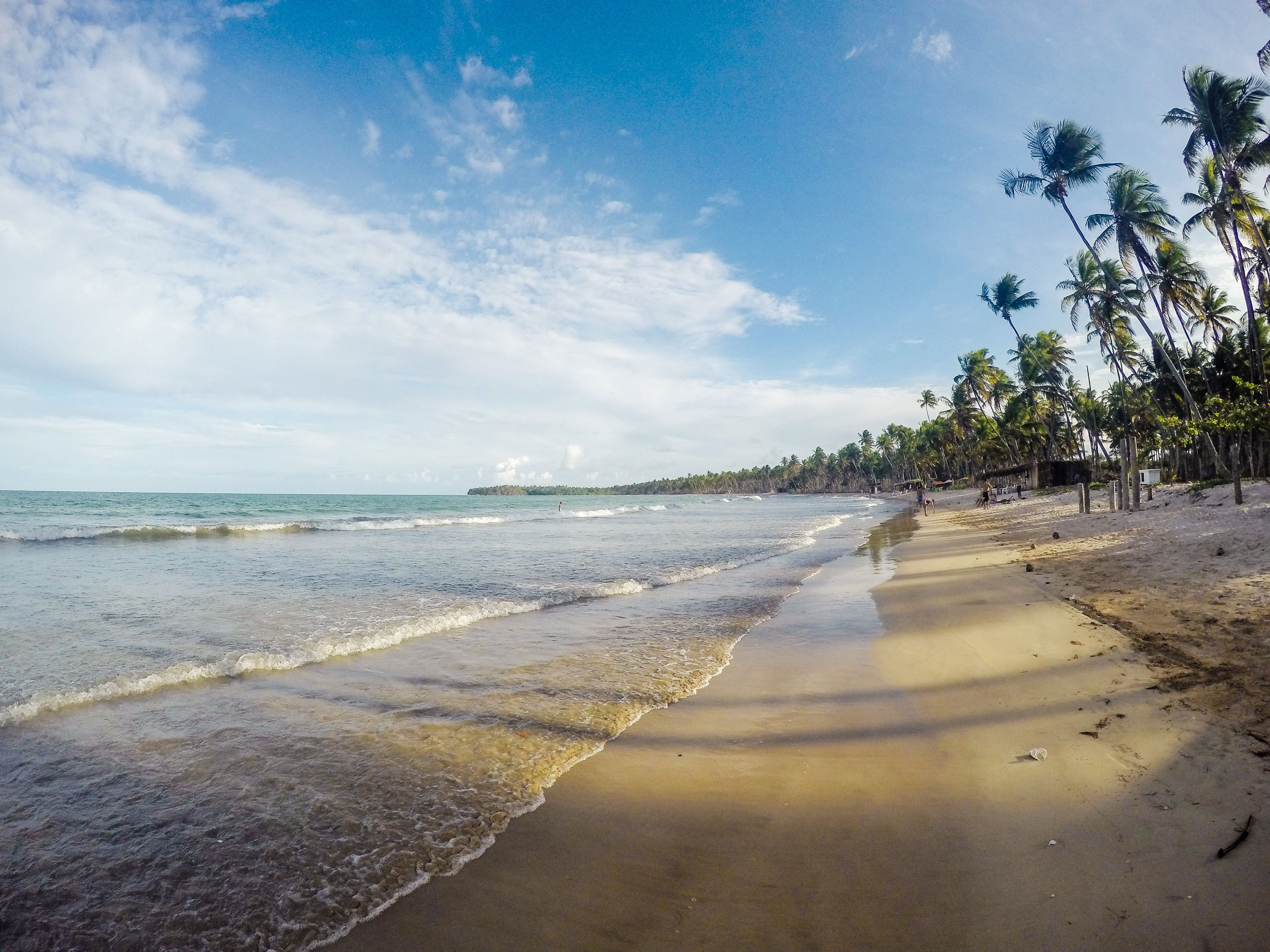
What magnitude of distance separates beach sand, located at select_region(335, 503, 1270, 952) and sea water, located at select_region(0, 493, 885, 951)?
0.54m

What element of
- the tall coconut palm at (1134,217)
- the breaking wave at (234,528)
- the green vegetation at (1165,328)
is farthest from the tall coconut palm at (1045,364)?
the breaking wave at (234,528)

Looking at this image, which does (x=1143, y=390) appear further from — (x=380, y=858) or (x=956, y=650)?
(x=380, y=858)

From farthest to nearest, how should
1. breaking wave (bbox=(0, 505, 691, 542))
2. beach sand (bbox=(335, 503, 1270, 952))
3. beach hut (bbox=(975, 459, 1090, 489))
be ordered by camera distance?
1. beach hut (bbox=(975, 459, 1090, 489))
2. breaking wave (bbox=(0, 505, 691, 542))
3. beach sand (bbox=(335, 503, 1270, 952))

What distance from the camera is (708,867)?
3.28 metres

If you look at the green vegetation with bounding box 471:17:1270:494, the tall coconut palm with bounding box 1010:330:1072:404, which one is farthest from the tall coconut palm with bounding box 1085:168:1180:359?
the tall coconut palm with bounding box 1010:330:1072:404

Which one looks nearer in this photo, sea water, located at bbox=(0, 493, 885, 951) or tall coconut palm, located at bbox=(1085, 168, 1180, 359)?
sea water, located at bbox=(0, 493, 885, 951)

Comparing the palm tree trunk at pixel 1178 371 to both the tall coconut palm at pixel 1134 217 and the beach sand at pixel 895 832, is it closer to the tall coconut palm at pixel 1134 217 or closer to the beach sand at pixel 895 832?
the tall coconut palm at pixel 1134 217

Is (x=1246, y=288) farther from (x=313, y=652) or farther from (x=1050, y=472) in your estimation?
(x=313, y=652)

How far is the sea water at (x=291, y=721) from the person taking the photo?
3223 millimetres

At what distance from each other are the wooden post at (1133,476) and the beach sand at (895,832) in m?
20.8

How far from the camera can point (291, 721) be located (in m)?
5.58

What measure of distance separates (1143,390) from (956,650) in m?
47.0

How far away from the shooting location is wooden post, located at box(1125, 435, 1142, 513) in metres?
22.2

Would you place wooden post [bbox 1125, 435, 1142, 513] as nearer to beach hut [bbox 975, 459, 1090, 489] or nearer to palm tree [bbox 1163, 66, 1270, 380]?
palm tree [bbox 1163, 66, 1270, 380]
